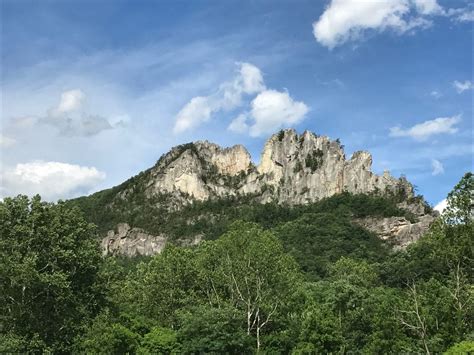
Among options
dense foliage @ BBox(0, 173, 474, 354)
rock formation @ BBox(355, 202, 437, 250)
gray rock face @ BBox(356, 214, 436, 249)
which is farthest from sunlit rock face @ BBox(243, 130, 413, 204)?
dense foliage @ BBox(0, 173, 474, 354)

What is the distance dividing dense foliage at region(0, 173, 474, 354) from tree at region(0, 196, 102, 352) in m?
0.07

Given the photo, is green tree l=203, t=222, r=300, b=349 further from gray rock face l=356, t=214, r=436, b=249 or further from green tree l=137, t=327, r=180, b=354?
gray rock face l=356, t=214, r=436, b=249

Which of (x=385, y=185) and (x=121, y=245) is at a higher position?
(x=385, y=185)

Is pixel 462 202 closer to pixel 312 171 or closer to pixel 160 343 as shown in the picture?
pixel 160 343

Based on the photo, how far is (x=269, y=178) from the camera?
183m

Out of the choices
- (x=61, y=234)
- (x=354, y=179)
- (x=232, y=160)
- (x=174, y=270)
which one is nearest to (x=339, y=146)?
(x=354, y=179)

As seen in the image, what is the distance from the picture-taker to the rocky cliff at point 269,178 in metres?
160

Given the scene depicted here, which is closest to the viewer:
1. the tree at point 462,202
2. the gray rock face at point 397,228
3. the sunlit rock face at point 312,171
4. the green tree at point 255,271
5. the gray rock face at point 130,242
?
the tree at point 462,202

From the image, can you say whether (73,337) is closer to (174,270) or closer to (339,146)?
(174,270)

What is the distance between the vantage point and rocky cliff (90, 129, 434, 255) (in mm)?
159750

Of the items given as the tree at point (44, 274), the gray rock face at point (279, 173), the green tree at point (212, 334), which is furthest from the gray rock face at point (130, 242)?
the tree at point (44, 274)

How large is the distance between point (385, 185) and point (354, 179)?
32.1 ft

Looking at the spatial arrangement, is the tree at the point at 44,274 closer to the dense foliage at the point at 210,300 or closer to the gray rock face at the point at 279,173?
the dense foliage at the point at 210,300

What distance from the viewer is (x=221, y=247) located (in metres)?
46.4
